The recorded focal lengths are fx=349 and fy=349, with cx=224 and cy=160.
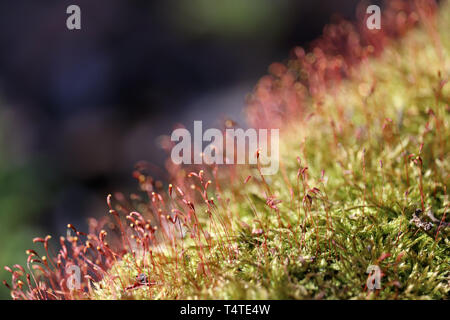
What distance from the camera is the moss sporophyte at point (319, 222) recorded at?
5.76 ft

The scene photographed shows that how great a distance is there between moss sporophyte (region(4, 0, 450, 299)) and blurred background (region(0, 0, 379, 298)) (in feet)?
10.6

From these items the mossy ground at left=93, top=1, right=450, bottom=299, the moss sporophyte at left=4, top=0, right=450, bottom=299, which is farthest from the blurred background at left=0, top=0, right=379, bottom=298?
the mossy ground at left=93, top=1, right=450, bottom=299

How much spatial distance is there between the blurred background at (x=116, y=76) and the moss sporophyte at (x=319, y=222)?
323 cm

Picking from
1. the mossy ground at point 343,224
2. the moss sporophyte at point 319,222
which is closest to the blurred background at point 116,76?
the moss sporophyte at point 319,222

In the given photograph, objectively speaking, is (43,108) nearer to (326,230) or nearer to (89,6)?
(89,6)

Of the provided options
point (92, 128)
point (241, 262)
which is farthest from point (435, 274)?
point (92, 128)

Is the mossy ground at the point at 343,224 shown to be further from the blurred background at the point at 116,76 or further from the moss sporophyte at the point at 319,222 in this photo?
the blurred background at the point at 116,76

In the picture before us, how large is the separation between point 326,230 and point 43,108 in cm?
717

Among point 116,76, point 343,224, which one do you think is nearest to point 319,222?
point 343,224

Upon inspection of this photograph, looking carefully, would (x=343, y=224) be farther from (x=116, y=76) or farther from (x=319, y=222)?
(x=116, y=76)

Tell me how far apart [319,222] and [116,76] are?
7.01 meters

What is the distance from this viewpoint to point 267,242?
2037mm

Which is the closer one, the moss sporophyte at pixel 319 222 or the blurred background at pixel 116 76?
the moss sporophyte at pixel 319 222
